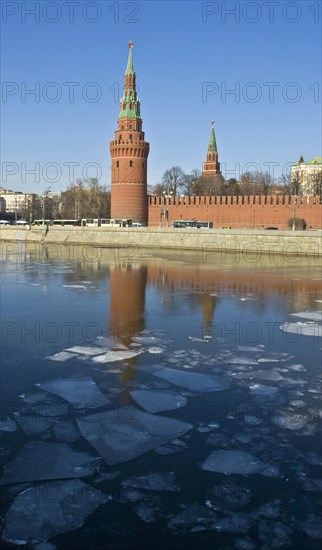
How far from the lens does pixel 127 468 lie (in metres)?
4.10


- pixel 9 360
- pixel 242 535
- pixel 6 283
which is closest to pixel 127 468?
pixel 242 535

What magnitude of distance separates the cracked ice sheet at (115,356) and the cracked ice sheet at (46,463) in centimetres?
265

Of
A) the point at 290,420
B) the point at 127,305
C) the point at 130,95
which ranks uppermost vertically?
the point at 130,95

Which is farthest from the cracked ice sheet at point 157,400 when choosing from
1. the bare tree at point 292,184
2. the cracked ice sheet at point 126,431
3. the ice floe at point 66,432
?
the bare tree at point 292,184

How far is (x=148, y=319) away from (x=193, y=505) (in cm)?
686

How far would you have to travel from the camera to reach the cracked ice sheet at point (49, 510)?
3256 mm

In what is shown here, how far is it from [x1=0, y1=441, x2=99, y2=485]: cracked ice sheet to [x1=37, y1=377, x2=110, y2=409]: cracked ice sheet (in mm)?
969

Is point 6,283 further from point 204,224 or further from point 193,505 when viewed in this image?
point 204,224

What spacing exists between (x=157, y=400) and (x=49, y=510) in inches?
88.9

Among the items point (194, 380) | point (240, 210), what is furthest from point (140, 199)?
point (194, 380)

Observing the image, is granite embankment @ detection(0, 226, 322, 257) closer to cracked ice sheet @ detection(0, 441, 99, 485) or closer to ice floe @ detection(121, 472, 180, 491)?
cracked ice sheet @ detection(0, 441, 99, 485)

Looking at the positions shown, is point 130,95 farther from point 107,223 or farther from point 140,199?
point 107,223

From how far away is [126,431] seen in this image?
476 centimetres

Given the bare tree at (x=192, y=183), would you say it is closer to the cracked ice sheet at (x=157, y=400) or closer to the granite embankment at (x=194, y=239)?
the granite embankment at (x=194, y=239)
